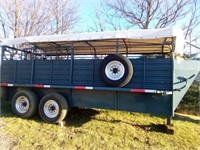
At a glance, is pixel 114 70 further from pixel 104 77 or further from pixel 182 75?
pixel 182 75

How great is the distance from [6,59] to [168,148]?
5.62 meters

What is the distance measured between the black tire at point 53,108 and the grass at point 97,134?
8.0 inches

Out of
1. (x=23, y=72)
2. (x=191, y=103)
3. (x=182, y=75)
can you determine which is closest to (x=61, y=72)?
(x=23, y=72)

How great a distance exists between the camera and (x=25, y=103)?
23.4ft

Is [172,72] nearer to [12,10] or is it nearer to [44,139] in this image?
[44,139]

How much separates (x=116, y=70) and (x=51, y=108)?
2249mm

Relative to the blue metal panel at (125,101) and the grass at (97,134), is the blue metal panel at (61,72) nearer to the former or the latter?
the blue metal panel at (125,101)

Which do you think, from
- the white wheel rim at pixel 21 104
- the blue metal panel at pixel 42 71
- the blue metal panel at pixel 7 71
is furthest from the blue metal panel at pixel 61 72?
the blue metal panel at pixel 7 71

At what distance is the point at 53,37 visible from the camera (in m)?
6.73

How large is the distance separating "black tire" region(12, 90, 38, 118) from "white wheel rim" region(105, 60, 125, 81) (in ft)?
8.27

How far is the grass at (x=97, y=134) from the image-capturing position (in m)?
5.20

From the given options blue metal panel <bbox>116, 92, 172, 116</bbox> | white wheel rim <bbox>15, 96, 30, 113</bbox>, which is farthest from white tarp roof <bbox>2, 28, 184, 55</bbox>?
white wheel rim <bbox>15, 96, 30, 113</bbox>

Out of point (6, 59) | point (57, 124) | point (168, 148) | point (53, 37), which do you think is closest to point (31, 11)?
point (6, 59)

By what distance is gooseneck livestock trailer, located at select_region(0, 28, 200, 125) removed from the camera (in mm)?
5578
